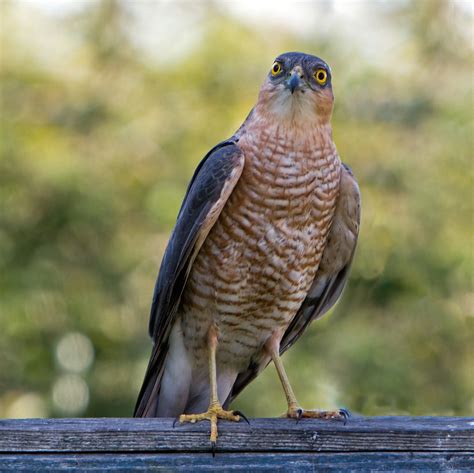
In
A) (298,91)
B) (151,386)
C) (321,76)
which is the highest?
(321,76)

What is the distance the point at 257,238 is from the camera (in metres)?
3.51

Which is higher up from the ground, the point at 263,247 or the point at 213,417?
the point at 263,247

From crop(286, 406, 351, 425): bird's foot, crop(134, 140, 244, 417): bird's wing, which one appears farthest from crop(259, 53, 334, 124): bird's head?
crop(286, 406, 351, 425): bird's foot

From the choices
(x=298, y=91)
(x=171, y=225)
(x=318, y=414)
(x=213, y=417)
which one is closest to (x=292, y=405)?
(x=318, y=414)

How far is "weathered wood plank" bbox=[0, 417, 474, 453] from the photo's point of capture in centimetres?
248

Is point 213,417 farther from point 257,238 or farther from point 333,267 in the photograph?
point 333,267

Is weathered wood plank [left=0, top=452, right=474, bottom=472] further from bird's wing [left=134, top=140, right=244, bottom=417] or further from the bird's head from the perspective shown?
the bird's head

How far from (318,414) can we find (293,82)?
126 cm

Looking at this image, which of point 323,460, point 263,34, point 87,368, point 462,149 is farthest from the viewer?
point 263,34

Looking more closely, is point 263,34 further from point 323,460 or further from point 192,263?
point 323,460

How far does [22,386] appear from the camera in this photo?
19.3ft

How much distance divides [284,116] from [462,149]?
2965 millimetres

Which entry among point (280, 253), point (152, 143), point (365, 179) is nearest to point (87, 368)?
point (152, 143)

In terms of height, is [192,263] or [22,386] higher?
[22,386]
